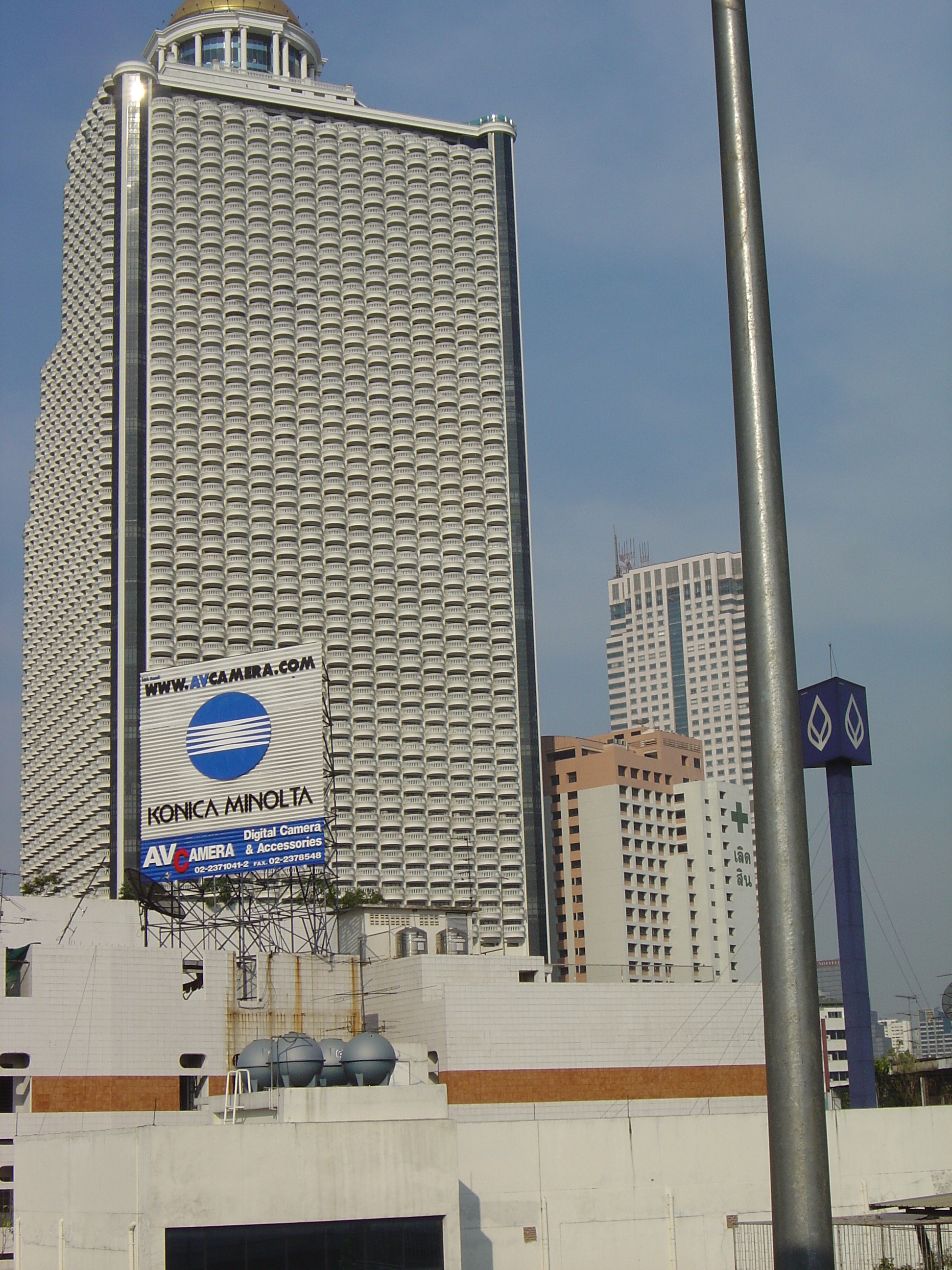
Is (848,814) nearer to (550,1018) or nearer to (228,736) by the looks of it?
(550,1018)

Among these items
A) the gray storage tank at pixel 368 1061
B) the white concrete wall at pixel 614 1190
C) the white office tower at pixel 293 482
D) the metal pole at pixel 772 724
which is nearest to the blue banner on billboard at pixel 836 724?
the white concrete wall at pixel 614 1190

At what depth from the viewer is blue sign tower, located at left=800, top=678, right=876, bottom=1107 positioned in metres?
75.2

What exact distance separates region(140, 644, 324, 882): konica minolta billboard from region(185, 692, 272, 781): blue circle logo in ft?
0.20

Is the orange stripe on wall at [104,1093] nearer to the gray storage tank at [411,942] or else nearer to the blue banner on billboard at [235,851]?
the blue banner on billboard at [235,851]

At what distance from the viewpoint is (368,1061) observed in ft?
168

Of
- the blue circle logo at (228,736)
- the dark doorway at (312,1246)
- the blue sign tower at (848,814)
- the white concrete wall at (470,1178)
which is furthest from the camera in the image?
the blue circle logo at (228,736)

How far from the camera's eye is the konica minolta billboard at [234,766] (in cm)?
7975

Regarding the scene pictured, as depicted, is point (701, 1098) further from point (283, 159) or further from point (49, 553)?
point (283, 159)

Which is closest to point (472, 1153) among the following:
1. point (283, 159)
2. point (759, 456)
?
point (759, 456)

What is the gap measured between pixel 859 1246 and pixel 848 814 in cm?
2819

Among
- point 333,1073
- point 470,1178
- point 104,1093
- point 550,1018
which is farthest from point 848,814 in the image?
point 104,1093

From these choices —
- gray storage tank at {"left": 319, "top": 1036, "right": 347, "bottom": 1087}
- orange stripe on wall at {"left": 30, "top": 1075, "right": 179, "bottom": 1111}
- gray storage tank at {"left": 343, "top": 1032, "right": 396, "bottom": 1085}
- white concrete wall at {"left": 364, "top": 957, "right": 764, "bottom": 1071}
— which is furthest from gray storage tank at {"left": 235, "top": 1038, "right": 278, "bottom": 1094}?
white concrete wall at {"left": 364, "top": 957, "right": 764, "bottom": 1071}

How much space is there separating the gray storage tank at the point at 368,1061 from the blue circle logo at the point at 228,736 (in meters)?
31.4

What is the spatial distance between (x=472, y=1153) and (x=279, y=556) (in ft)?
426
